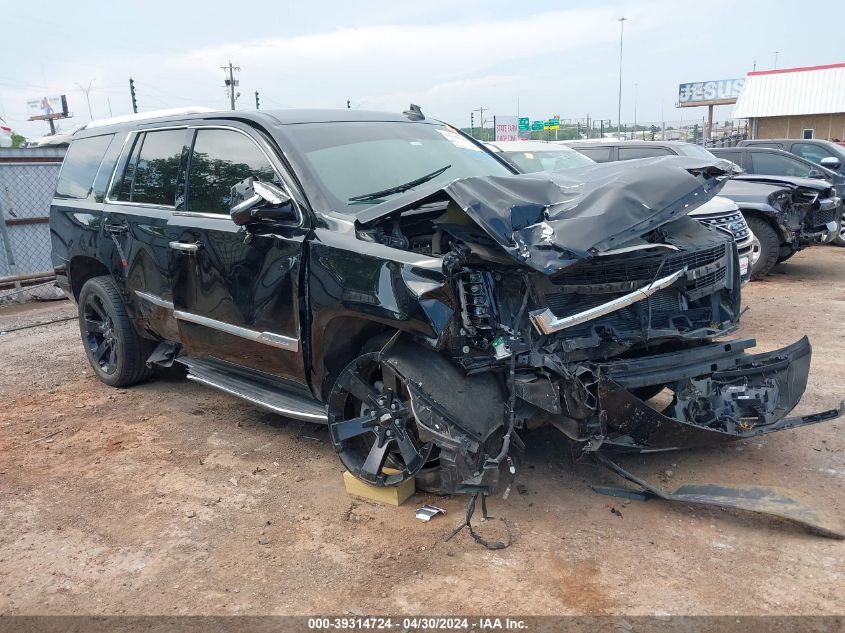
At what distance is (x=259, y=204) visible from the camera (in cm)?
379

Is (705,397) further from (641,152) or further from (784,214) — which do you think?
(641,152)

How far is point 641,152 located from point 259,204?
8.24 meters

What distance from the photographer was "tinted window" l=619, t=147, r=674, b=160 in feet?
33.8

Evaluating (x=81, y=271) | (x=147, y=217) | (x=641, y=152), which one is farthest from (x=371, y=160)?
(x=641, y=152)

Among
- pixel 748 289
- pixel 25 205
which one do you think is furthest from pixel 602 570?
pixel 25 205

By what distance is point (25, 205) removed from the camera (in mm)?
10414

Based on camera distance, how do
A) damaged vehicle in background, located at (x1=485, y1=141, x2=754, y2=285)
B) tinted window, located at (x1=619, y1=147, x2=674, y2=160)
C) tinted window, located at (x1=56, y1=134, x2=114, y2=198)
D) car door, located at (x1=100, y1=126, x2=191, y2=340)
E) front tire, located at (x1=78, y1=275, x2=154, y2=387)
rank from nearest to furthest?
1. car door, located at (x1=100, y1=126, x2=191, y2=340)
2. front tire, located at (x1=78, y1=275, x2=154, y2=387)
3. tinted window, located at (x1=56, y1=134, x2=114, y2=198)
4. damaged vehicle in background, located at (x1=485, y1=141, x2=754, y2=285)
5. tinted window, located at (x1=619, y1=147, x2=674, y2=160)

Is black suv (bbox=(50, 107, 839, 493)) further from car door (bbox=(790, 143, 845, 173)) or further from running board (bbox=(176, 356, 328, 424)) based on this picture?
car door (bbox=(790, 143, 845, 173))

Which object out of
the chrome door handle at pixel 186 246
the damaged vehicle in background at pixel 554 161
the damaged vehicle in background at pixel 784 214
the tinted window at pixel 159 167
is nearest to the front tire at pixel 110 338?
the tinted window at pixel 159 167

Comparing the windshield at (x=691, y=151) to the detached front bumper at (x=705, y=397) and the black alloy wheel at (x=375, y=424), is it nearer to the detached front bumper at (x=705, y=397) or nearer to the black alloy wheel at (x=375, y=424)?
the detached front bumper at (x=705, y=397)

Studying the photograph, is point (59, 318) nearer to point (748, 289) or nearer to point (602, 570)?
point (602, 570)

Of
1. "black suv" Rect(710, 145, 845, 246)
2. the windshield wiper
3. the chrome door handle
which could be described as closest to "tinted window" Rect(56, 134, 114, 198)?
the chrome door handle

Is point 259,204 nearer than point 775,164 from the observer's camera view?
Yes

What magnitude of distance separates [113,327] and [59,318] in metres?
3.75
